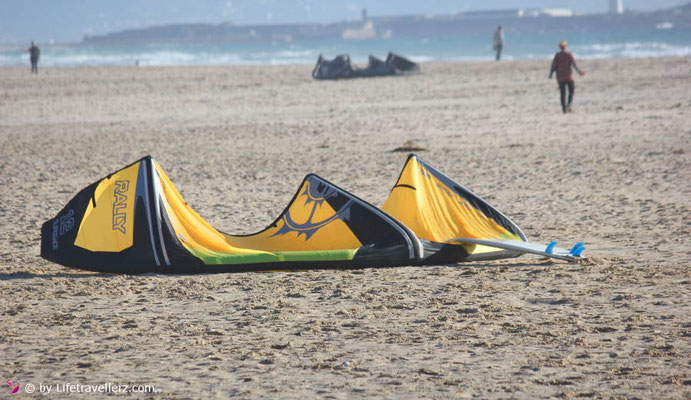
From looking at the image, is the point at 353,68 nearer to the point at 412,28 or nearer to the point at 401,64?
the point at 401,64

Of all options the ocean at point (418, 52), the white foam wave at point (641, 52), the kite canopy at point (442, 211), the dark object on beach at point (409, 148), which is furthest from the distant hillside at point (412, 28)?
the kite canopy at point (442, 211)

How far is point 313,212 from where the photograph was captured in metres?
6.78

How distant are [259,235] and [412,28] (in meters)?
156

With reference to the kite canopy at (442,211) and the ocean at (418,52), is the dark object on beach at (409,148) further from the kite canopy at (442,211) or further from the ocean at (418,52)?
the ocean at (418,52)

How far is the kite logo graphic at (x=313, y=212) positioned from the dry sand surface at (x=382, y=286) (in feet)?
1.65

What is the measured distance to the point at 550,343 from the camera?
466 cm

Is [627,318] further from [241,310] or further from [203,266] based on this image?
[203,266]

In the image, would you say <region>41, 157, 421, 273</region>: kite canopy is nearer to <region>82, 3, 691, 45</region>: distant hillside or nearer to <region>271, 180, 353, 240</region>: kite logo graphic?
<region>271, 180, 353, 240</region>: kite logo graphic

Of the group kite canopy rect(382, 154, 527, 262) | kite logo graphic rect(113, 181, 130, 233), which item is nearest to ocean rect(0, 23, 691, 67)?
A: kite canopy rect(382, 154, 527, 262)

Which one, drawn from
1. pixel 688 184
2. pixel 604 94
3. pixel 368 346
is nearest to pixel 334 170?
pixel 688 184

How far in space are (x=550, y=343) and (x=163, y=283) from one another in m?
2.81

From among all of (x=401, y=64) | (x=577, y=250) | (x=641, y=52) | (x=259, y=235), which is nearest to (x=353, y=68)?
(x=401, y=64)

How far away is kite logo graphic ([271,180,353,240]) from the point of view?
6684mm

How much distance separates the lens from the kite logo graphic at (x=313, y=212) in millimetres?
6684
